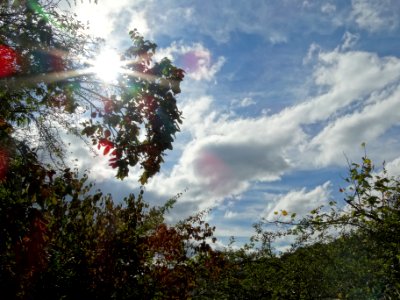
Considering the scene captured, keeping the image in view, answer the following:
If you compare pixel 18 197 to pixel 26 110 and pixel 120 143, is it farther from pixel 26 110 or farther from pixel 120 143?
pixel 26 110

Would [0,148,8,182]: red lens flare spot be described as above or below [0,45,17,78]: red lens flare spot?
below

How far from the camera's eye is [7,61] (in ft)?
17.5

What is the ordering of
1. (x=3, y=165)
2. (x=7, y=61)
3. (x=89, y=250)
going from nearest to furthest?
(x=3, y=165)
(x=7, y=61)
(x=89, y=250)

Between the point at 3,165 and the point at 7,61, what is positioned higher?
the point at 7,61

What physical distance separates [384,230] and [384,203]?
559 mm

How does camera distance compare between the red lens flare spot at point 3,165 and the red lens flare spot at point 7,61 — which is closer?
the red lens flare spot at point 3,165

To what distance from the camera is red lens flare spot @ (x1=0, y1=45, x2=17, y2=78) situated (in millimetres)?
5137

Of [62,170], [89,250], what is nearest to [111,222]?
[89,250]

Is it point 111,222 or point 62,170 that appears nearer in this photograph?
point 62,170

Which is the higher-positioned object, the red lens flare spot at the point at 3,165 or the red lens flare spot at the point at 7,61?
the red lens flare spot at the point at 7,61

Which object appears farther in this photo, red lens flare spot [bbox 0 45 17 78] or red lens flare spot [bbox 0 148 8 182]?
red lens flare spot [bbox 0 45 17 78]

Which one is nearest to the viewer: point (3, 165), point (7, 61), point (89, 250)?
point (3, 165)

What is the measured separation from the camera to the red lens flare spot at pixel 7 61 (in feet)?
16.9

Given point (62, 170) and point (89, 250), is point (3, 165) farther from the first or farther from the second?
point (89, 250)
